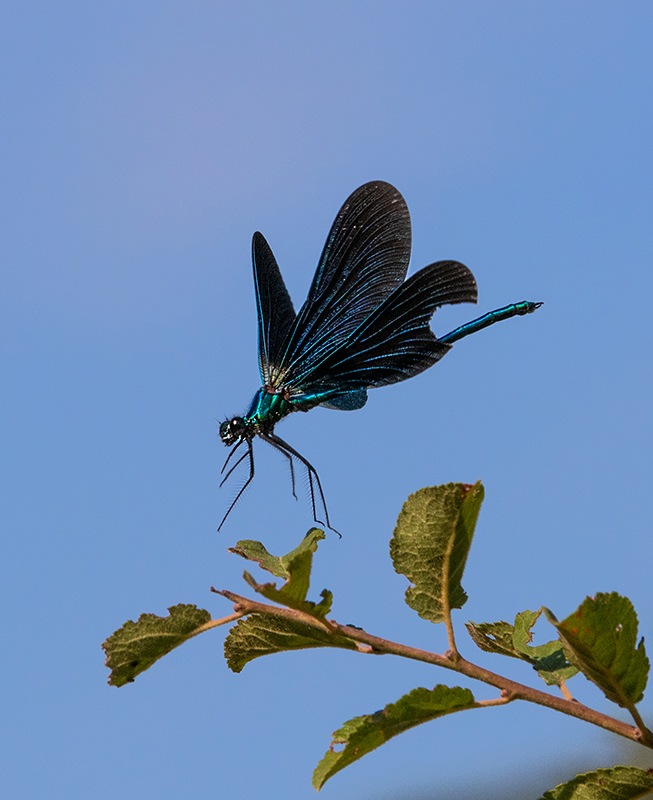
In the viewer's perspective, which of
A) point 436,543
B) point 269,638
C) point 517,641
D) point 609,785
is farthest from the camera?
point 517,641

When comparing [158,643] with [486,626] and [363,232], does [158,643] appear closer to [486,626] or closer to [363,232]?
[486,626]

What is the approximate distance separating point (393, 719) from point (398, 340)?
2906 millimetres

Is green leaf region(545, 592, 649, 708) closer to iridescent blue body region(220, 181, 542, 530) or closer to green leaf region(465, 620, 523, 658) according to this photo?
green leaf region(465, 620, 523, 658)

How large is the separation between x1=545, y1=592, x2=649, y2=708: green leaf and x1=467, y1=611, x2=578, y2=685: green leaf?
35cm

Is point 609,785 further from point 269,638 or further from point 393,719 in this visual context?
point 269,638

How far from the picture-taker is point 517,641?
291 centimetres

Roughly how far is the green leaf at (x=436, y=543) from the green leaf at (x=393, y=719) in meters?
0.29

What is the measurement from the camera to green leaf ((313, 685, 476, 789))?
8.11 ft

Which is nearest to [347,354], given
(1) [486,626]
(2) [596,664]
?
(1) [486,626]

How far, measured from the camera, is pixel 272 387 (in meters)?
5.54

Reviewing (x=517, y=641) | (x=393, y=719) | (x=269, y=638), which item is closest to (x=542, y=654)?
(x=517, y=641)

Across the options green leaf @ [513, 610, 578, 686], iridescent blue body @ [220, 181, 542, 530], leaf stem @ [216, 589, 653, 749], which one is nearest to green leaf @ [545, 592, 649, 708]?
leaf stem @ [216, 589, 653, 749]

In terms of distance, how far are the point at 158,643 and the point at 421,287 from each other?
8.78 feet

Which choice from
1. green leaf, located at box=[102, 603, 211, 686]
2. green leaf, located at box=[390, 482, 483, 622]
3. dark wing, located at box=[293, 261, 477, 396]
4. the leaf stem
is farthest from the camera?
dark wing, located at box=[293, 261, 477, 396]
